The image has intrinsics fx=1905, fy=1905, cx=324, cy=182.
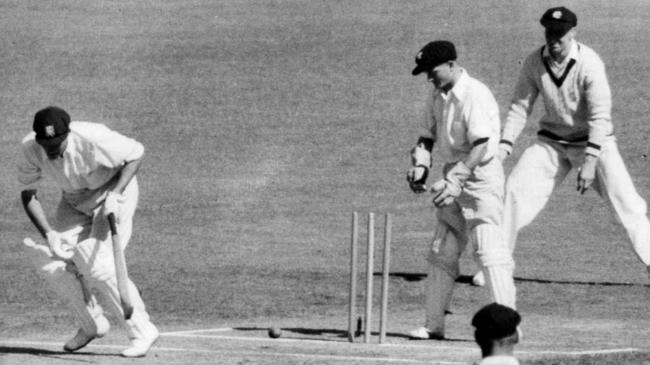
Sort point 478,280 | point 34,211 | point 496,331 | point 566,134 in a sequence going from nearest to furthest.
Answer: point 496,331, point 34,211, point 566,134, point 478,280

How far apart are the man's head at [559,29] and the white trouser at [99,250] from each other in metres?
3.30

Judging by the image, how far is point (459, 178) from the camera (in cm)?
1305

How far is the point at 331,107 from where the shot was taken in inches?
993

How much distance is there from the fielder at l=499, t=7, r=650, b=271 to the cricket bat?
3.38 meters

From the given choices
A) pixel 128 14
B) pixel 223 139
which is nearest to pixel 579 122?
pixel 223 139

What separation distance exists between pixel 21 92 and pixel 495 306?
18.7m

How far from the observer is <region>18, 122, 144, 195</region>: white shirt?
13.0m

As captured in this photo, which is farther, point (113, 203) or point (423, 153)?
point (423, 153)

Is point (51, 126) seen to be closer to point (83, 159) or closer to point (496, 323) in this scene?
point (83, 159)

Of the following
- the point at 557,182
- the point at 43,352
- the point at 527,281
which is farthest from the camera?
the point at 527,281

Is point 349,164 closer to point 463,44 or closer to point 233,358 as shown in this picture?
point 463,44

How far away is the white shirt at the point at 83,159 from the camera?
12953mm

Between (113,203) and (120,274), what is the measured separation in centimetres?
48

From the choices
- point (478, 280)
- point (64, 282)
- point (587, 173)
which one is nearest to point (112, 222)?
point (64, 282)
